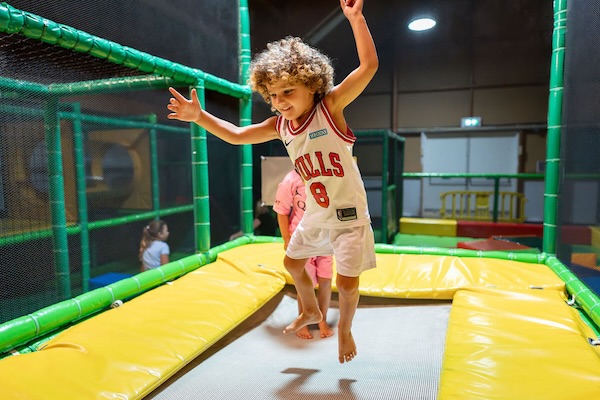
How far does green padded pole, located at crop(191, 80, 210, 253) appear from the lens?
98.9 inches

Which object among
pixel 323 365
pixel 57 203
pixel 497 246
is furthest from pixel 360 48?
pixel 497 246

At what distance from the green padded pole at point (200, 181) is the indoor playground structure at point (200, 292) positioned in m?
0.01

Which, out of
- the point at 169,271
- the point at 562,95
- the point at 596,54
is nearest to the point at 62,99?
the point at 169,271

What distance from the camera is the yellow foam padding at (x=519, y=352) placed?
1188 mm

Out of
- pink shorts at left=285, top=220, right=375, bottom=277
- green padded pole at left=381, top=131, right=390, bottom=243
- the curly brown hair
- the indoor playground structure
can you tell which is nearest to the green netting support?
the indoor playground structure

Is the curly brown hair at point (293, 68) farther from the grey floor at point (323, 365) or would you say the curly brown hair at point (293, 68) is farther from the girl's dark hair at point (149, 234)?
the girl's dark hair at point (149, 234)

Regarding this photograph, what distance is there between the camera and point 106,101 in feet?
7.11

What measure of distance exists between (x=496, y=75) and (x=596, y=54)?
603 centimetres

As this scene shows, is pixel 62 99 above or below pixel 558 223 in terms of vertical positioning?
above

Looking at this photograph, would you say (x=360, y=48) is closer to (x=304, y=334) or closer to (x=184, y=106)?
(x=184, y=106)

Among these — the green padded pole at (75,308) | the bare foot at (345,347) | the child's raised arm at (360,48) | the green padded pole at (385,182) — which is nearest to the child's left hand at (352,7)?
the child's raised arm at (360,48)

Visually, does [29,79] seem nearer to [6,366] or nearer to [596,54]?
[6,366]

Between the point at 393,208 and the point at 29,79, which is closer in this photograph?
the point at 29,79

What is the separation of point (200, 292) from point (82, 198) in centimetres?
118
